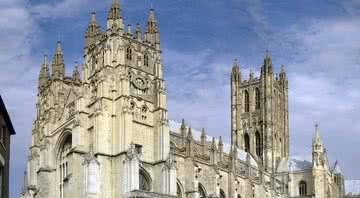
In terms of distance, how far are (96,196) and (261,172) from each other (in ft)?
108

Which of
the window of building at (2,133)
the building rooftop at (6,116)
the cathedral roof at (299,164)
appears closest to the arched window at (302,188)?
the cathedral roof at (299,164)

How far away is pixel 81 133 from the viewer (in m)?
68.3

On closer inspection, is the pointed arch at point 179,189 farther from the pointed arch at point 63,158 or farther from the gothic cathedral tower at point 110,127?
the pointed arch at point 63,158

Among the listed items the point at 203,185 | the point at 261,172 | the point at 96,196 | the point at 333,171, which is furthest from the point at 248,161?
the point at 96,196

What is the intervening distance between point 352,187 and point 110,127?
6372 cm

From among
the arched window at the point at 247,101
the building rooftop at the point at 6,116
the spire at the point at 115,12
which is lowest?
the building rooftop at the point at 6,116

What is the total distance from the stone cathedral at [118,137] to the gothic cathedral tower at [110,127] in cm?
9

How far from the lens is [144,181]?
68062 mm

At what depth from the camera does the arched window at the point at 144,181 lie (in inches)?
2662

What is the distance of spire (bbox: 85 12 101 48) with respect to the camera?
73.7m

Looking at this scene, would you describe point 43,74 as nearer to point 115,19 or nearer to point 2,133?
point 115,19

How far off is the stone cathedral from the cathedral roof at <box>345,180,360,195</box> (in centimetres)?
3230

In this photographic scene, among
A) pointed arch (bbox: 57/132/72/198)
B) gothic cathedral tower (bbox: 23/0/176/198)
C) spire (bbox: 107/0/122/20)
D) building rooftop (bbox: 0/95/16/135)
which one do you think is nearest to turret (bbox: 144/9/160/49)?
gothic cathedral tower (bbox: 23/0/176/198)

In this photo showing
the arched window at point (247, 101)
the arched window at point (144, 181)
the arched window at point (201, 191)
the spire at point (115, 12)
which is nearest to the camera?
the arched window at point (144, 181)
